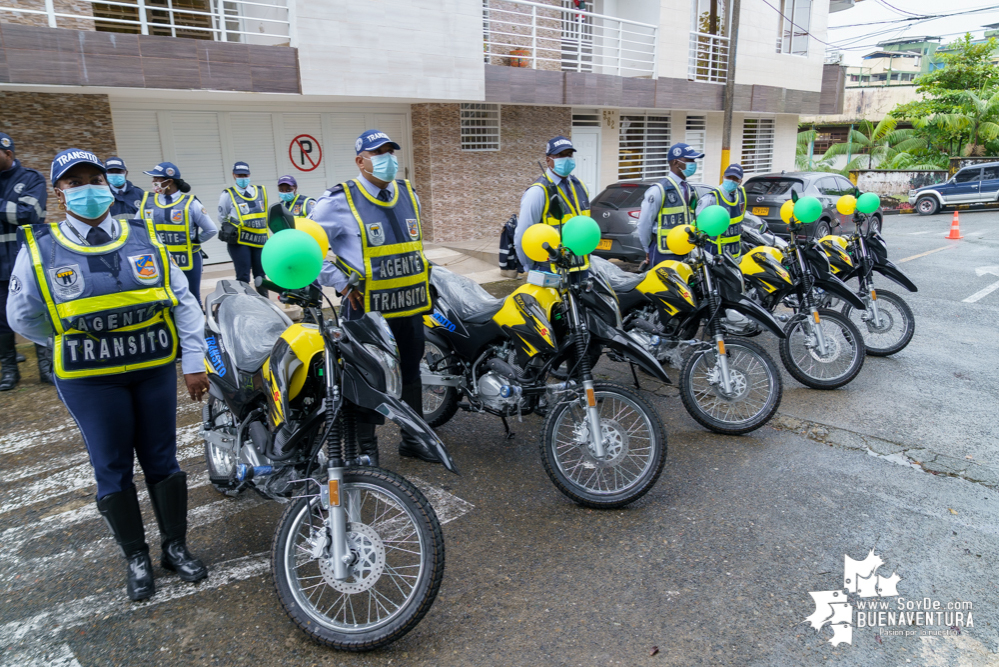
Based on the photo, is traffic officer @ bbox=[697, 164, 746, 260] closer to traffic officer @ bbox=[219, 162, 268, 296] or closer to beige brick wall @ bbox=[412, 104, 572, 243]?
traffic officer @ bbox=[219, 162, 268, 296]

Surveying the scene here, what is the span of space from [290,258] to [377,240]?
5.13 feet

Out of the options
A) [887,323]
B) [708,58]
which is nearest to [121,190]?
[887,323]

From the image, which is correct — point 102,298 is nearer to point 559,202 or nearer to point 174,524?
point 174,524

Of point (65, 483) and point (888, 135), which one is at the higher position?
point (888, 135)

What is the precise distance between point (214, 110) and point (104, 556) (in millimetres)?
9423

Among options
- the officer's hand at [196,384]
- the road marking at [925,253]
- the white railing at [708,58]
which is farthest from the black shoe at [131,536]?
the white railing at [708,58]

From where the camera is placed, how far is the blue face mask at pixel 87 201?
290cm

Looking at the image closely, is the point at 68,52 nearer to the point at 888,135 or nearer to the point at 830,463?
the point at 830,463

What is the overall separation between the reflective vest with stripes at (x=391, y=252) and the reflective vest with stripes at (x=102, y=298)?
50.8 inches

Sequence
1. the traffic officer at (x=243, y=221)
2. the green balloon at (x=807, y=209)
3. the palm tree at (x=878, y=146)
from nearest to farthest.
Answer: the green balloon at (x=807, y=209), the traffic officer at (x=243, y=221), the palm tree at (x=878, y=146)

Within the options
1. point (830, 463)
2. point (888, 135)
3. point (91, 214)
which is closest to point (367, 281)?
point (91, 214)

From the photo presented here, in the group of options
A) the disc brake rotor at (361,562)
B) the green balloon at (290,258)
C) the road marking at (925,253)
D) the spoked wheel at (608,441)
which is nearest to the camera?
the green balloon at (290,258)

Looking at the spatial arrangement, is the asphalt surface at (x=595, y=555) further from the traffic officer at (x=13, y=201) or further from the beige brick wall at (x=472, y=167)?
the beige brick wall at (x=472, y=167)

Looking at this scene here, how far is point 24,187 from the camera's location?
18.4 feet
